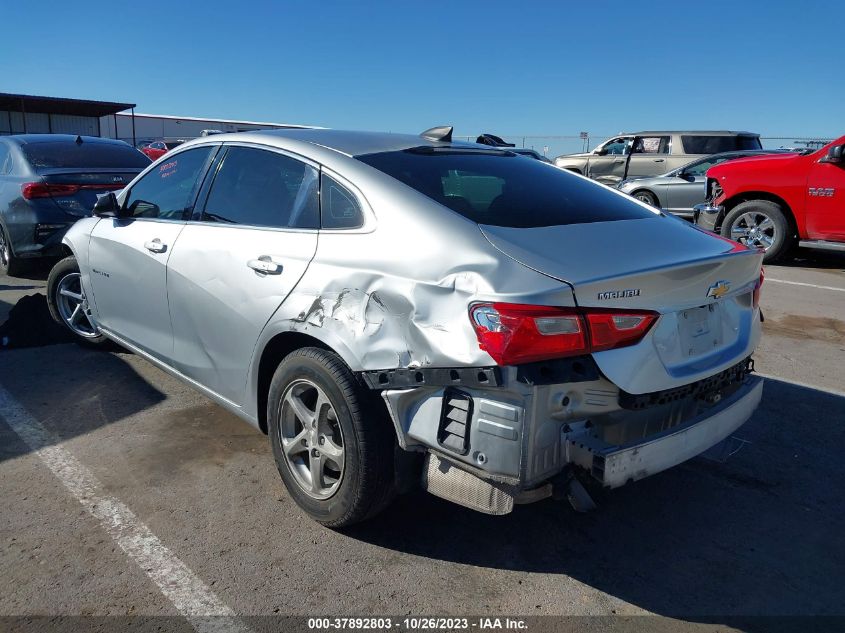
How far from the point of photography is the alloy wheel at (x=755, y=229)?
9859 mm

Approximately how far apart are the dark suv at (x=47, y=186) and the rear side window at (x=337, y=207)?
513cm

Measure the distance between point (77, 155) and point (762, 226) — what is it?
8953mm

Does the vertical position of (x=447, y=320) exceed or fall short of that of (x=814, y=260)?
it exceeds it

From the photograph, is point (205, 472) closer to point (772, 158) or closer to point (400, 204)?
point (400, 204)

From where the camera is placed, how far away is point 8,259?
7680 millimetres

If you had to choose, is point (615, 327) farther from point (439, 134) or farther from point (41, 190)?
point (41, 190)

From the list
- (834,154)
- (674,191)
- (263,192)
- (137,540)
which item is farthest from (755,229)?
(137,540)

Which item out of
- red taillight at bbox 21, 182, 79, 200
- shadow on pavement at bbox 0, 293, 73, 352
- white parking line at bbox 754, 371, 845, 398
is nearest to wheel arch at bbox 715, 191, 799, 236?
white parking line at bbox 754, 371, 845, 398

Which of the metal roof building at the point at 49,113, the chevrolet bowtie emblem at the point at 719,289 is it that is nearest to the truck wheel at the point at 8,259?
the chevrolet bowtie emblem at the point at 719,289

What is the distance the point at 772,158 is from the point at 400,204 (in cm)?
870

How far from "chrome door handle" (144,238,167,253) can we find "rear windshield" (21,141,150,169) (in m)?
4.36

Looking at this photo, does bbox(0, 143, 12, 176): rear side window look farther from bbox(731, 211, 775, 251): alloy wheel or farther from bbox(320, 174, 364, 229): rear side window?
bbox(731, 211, 775, 251): alloy wheel

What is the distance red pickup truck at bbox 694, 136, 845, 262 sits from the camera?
898 cm

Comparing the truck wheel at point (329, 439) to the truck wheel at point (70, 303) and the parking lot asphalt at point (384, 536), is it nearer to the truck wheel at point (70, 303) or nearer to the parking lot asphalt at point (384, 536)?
the parking lot asphalt at point (384, 536)
